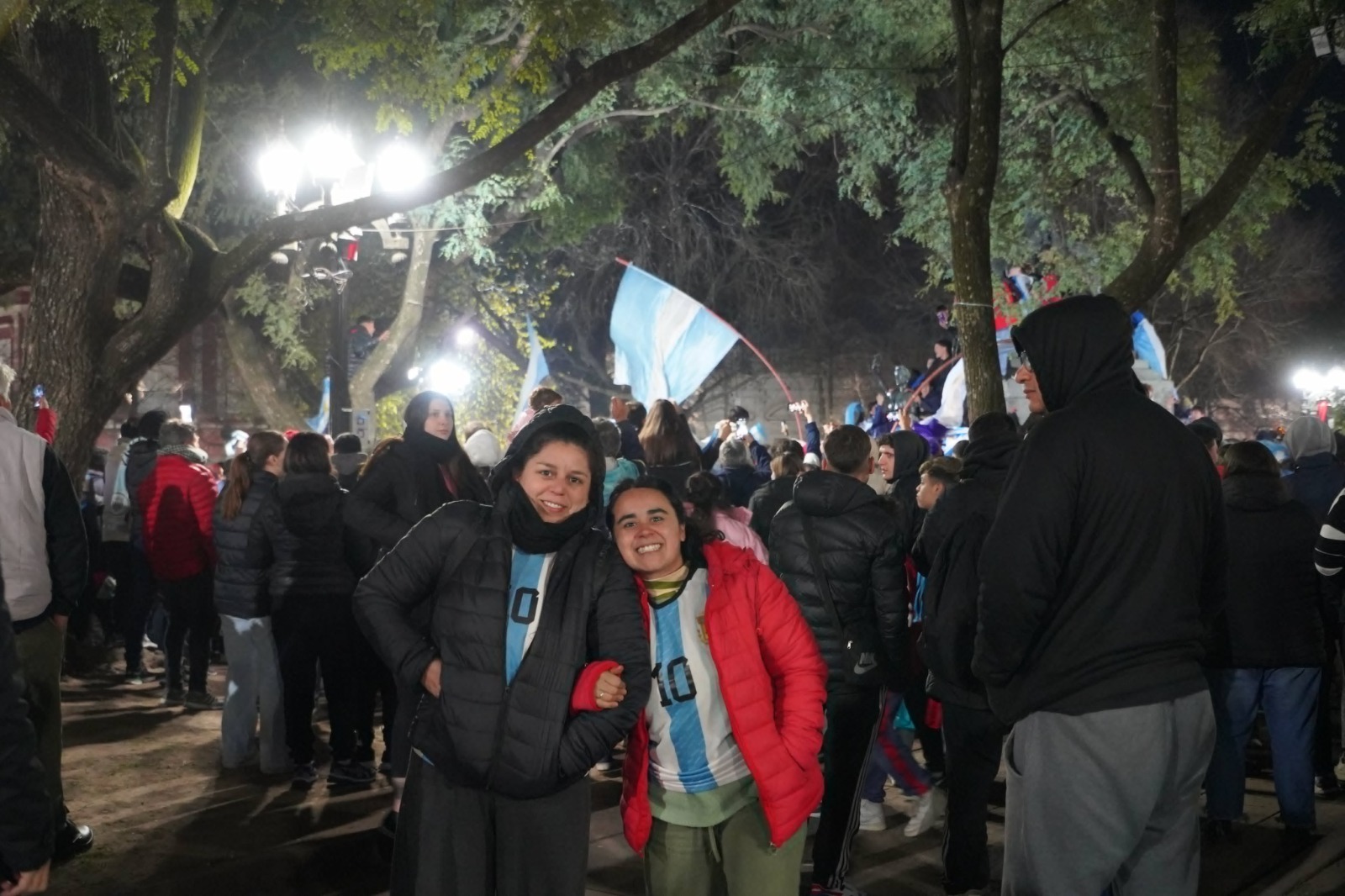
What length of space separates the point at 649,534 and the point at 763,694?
60 centimetres

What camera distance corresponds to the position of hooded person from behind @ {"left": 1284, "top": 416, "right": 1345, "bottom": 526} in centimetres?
841

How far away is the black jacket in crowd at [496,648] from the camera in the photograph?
11.3 ft

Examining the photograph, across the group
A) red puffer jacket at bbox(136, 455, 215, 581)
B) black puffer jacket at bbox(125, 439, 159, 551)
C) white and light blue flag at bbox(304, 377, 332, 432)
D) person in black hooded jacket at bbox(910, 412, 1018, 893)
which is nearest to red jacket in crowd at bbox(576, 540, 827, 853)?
person in black hooded jacket at bbox(910, 412, 1018, 893)

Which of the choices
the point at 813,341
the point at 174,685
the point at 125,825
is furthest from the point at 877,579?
the point at 813,341

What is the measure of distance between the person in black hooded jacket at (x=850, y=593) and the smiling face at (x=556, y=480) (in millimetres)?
2035

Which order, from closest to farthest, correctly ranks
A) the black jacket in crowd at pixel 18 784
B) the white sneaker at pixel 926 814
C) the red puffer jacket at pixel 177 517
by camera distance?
the black jacket in crowd at pixel 18 784, the white sneaker at pixel 926 814, the red puffer jacket at pixel 177 517

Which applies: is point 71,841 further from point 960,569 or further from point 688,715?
point 960,569

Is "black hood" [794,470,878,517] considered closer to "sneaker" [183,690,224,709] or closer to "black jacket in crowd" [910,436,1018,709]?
"black jacket in crowd" [910,436,1018,709]

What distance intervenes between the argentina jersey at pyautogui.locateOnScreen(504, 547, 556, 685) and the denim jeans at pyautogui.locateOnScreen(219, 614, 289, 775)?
4.64 meters

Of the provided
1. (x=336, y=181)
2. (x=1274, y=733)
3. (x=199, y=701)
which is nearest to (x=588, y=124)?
(x=336, y=181)

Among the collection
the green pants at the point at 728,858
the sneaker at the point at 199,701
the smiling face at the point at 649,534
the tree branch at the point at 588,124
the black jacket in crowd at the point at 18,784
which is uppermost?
the tree branch at the point at 588,124

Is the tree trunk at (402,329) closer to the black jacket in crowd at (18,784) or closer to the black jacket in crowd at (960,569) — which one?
the black jacket in crowd at (960,569)

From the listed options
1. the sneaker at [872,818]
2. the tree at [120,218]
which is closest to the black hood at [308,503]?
the tree at [120,218]

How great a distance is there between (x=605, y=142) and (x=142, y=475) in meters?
13.5
